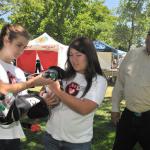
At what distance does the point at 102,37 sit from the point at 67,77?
161ft

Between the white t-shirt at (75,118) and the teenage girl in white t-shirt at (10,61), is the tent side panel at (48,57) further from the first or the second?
the teenage girl in white t-shirt at (10,61)

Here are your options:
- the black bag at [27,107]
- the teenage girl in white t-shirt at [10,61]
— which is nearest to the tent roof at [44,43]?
the teenage girl in white t-shirt at [10,61]

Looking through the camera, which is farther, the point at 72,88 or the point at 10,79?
the point at 72,88

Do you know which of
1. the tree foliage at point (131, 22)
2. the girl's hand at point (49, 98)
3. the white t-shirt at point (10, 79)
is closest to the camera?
the white t-shirt at point (10, 79)

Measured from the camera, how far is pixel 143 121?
466 cm

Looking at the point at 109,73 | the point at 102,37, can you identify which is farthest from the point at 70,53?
the point at 102,37

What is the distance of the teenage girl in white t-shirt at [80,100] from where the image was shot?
3586 millimetres

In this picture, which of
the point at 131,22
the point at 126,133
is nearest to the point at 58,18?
the point at 131,22

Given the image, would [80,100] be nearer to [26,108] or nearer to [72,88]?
[72,88]

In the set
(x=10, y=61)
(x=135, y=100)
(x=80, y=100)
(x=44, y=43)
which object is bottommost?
(x=44, y=43)

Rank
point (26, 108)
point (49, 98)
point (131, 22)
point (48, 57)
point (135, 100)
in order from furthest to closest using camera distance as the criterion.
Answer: point (131, 22) < point (48, 57) < point (135, 100) < point (49, 98) < point (26, 108)

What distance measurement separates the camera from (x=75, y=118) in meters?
3.59

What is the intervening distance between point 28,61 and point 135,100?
76.8 ft

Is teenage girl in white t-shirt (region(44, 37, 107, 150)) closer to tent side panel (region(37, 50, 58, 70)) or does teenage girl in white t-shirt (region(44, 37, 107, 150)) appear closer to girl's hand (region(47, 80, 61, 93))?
girl's hand (region(47, 80, 61, 93))
